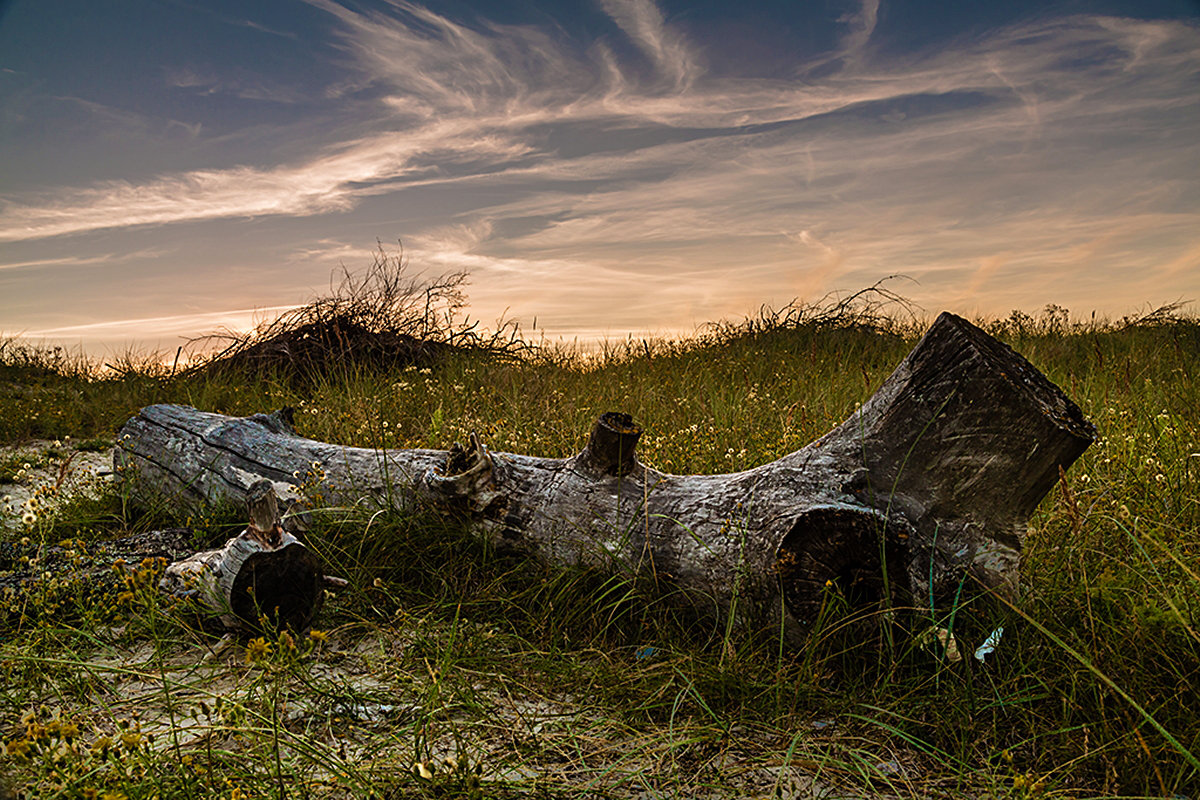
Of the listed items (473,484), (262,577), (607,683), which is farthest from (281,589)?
(607,683)

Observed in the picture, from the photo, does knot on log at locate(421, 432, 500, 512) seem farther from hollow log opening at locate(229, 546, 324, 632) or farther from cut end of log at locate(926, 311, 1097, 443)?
cut end of log at locate(926, 311, 1097, 443)

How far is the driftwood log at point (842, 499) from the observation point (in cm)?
285

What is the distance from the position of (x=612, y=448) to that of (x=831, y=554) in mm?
1101

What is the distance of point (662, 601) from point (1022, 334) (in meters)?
9.03

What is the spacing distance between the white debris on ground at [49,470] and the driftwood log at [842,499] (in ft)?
11.6

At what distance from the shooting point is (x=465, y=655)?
9.67 ft

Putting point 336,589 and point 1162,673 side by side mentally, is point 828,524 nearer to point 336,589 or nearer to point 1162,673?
point 1162,673

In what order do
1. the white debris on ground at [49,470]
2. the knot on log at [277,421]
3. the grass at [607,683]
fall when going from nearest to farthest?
the grass at [607,683] → the knot on log at [277,421] → the white debris on ground at [49,470]

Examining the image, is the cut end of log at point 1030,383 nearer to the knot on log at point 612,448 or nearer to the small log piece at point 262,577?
the knot on log at point 612,448

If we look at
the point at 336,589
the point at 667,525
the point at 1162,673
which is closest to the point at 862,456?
the point at 667,525

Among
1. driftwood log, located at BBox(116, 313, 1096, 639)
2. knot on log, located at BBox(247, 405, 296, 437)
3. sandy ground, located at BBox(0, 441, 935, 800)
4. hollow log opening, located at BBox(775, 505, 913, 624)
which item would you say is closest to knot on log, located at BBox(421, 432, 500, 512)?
driftwood log, located at BBox(116, 313, 1096, 639)

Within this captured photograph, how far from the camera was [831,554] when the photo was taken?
2.85 m

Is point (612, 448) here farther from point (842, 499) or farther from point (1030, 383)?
point (1030, 383)

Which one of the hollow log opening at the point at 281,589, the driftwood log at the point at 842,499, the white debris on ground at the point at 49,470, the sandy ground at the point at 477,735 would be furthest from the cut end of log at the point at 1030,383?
the white debris on ground at the point at 49,470
